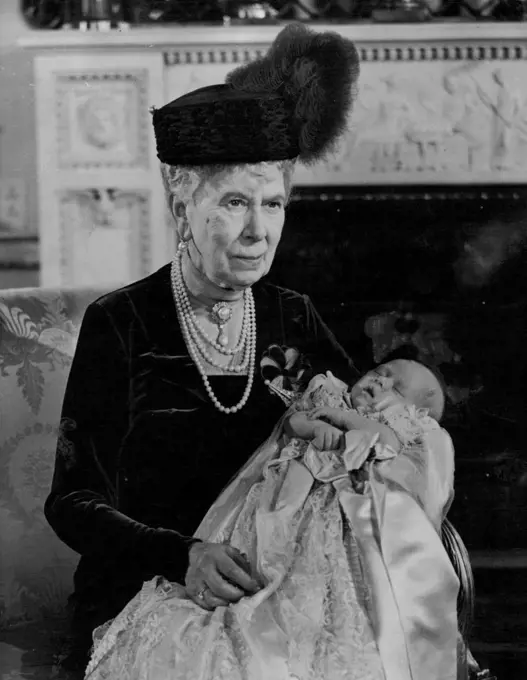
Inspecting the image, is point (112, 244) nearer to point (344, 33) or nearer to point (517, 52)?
point (344, 33)

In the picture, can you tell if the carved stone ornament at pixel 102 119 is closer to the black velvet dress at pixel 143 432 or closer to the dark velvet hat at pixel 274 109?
the dark velvet hat at pixel 274 109

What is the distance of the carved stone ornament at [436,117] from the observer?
150 centimetres

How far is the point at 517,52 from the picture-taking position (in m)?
1.52

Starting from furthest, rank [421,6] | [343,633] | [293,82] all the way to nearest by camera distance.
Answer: [421,6] → [293,82] → [343,633]

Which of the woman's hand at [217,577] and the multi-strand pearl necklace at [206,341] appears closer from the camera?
the woman's hand at [217,577]

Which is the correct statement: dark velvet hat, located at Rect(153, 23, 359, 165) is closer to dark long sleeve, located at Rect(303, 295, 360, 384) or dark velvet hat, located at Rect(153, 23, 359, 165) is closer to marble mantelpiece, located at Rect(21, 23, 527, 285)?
marble mantelpiece, located at Rect(21, 23, 527, 285)

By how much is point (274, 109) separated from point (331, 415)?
0.42m

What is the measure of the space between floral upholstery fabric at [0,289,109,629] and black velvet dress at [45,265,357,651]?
4.3 inches

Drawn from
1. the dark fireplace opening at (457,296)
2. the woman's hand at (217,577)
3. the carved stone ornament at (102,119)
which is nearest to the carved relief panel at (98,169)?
the carved stone ornament at (102,119)

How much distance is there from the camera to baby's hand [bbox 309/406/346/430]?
1.36 meters

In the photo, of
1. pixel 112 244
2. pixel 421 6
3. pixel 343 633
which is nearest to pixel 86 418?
pixel 112 244

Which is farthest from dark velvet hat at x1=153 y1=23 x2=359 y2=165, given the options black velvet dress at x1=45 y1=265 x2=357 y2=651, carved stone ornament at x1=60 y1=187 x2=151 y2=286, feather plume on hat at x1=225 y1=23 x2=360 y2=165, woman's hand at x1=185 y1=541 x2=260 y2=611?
woman's hand at x1=185 y1=541 x2=260 y2=611

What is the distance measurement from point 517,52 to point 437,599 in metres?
0.81

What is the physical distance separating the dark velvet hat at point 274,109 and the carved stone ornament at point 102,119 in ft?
0.19
